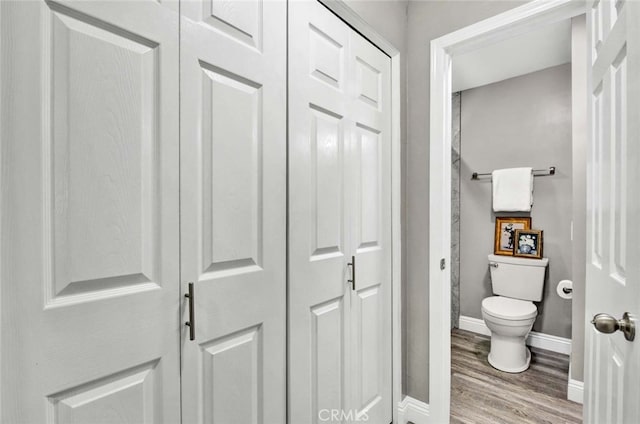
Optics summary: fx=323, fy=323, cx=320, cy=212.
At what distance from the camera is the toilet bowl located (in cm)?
239

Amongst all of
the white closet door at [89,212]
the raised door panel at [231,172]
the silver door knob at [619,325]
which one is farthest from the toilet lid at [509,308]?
the white closet door at [89,212]

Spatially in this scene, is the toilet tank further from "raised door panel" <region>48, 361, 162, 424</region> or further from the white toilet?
"raised door panel" <region>48, 361, 162, 424</region>

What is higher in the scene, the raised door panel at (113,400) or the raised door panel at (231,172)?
the raised door panel at (231,172)

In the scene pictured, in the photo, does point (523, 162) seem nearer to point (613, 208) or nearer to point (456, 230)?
point (456, 230)

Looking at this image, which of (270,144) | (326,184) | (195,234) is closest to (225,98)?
(270,144)

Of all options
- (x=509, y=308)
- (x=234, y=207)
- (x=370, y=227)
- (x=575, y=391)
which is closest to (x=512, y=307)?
(x=509, y=308)

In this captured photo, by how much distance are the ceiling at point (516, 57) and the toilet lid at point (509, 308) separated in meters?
1.98

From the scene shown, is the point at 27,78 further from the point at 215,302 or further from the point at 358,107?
the point at 358,107

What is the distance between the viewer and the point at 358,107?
5.03ft

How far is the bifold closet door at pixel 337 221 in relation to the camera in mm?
1212

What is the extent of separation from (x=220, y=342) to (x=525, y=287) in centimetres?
283

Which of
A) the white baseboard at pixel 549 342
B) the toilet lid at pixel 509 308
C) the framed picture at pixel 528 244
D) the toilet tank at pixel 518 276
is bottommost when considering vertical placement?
the white baseboard at pixel 549 342

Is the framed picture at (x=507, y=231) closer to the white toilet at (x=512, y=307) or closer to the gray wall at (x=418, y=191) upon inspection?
the white toilet at (x=512, y=307)

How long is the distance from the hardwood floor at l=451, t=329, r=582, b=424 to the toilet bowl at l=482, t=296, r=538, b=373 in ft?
0.22
